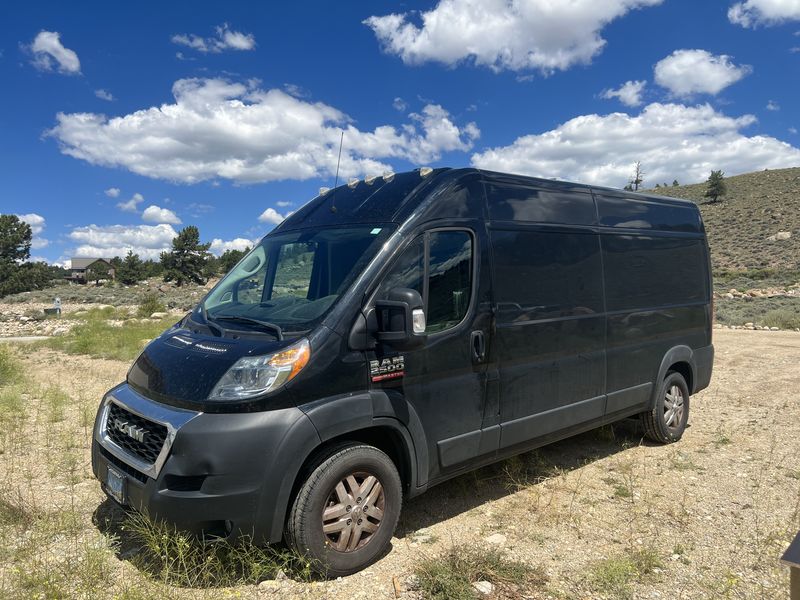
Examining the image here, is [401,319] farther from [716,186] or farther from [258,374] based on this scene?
[716,186]

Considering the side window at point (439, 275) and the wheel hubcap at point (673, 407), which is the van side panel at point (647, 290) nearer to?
the wheel hubcap at point (673, 407)

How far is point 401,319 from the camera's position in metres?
3.40

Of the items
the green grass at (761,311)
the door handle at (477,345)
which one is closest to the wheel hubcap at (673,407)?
the door handle at (477,345)

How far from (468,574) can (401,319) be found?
159 centimetres

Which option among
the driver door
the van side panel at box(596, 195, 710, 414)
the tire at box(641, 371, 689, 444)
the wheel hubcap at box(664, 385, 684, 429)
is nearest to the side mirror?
the driver door

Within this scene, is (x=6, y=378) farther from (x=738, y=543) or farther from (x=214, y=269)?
(x=214, y=269)

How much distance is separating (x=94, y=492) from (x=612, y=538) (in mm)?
4228

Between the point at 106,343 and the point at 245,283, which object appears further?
the point at 106,343

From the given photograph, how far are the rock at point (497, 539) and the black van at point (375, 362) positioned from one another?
52 centimetres

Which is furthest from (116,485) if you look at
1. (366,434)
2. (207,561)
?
(366,434)

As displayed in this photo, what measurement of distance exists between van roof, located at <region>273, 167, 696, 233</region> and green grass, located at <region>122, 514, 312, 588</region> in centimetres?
228

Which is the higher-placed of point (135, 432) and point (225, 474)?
point (135, 432)

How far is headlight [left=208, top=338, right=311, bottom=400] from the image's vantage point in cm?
319

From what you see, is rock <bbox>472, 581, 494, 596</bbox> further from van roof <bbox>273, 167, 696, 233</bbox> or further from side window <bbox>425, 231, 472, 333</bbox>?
van roof <bbox>273, 167, 696, 233</bbox>
